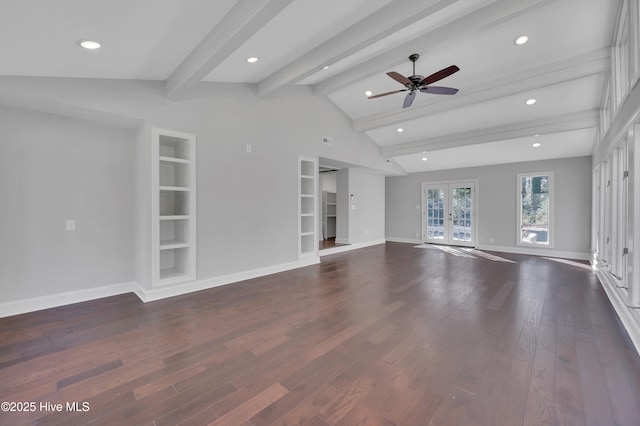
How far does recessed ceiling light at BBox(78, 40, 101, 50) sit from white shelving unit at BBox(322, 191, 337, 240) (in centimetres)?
708

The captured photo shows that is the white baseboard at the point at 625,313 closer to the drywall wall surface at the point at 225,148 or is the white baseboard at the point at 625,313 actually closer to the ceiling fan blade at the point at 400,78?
the ceiling fan blade at the point at 400,78

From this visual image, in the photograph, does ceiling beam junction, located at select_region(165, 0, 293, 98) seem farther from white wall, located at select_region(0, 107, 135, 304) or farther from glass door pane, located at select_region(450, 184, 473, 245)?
glass door pane, located at select_region(450, 184, 473, 245)

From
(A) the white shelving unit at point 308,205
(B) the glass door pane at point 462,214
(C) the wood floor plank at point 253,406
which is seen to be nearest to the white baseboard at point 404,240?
(B) the glass door pane at point 462,214

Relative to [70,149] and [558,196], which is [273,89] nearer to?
[70,149]

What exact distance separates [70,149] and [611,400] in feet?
18.0

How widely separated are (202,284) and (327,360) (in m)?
2.53

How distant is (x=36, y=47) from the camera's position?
227 cm

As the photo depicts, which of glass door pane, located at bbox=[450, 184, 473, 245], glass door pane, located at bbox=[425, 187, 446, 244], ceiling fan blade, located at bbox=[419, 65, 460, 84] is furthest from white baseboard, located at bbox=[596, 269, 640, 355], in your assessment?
glass door pane, located at bbox=[425, 187, 446, 244]

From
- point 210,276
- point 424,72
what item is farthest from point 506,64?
point 210,276

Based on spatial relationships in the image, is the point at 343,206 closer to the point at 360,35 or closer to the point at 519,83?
the point at 519,83

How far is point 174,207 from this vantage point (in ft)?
14.0

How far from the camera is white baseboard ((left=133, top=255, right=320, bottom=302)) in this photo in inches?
140

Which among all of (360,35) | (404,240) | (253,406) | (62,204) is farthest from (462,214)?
(62,204)

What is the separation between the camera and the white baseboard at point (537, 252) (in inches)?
259
